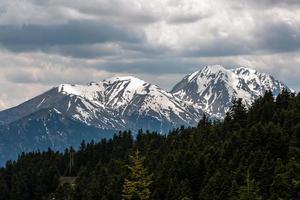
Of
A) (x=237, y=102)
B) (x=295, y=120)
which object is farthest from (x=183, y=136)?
(x=295, y=120)

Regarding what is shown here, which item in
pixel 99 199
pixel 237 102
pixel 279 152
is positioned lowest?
pixel 99 199

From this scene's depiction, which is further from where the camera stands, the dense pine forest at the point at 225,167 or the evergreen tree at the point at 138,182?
the dense pine forest at the point at 225,167

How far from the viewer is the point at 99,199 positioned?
438 ft

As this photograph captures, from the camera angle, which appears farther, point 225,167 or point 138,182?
point 225,167

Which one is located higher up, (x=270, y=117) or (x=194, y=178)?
(x=270, y=117)

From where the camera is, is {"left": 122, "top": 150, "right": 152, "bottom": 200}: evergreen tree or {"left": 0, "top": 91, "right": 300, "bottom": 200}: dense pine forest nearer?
{"left": 122, "top": 150, "right": 152, "bottom": 200}: evergreen tree

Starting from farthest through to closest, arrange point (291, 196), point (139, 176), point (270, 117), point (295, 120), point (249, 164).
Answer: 1. point (270, 117)
2. point (295, 120)
3. point (249, 164)
4. point (291, 196)
5. point (139, 176)

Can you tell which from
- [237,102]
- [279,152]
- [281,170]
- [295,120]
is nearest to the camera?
[281,170]

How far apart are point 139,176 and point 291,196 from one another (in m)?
20.7

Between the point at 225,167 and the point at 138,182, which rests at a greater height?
the point at 225,167

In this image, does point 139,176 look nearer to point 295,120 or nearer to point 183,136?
point 295,120

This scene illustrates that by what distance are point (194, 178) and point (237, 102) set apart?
56049 millimetres

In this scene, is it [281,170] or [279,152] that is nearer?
[281,170]

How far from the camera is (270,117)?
156 meters
